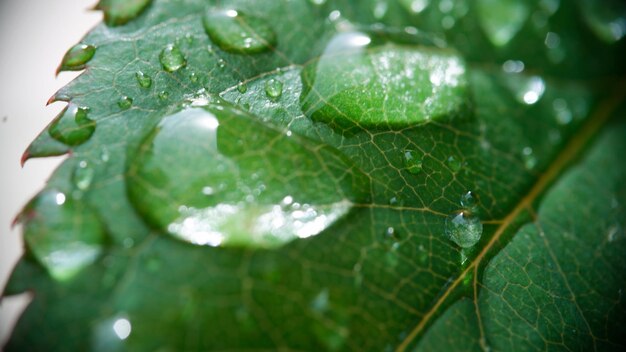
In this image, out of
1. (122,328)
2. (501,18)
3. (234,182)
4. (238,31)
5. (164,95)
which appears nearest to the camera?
(122,328)

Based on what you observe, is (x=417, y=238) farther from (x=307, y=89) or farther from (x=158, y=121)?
(x=158, y=121)

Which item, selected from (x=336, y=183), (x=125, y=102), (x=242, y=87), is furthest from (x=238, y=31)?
(x=336, y=183)

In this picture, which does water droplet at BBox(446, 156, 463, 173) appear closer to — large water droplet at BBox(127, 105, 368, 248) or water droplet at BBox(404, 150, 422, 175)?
water droplet at BBox(404, 150, 422, 175)

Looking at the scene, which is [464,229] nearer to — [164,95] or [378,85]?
[378,85]

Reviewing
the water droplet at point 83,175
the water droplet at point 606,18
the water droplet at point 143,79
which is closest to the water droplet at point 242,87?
the water droplet at point 143,79

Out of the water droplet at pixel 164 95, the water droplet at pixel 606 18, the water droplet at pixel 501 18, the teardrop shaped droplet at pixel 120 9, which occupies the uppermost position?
the water droplet at pixel 606 18

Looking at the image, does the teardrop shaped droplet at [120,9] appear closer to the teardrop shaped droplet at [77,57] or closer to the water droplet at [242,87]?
the teardrop shaped droplet at [77,57]
